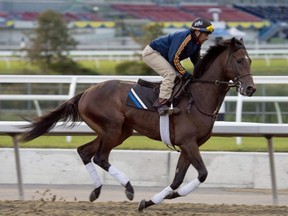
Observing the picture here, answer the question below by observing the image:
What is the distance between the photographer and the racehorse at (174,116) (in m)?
7.37

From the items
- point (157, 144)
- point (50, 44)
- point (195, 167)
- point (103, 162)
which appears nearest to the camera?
point (195, 167)

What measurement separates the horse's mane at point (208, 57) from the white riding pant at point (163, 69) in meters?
0.26

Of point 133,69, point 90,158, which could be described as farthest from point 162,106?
point 133,69

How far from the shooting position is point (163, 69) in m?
7.78

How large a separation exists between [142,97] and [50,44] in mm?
16637

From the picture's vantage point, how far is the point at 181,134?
744 centimetres

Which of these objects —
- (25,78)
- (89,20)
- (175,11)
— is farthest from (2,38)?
(25,78)

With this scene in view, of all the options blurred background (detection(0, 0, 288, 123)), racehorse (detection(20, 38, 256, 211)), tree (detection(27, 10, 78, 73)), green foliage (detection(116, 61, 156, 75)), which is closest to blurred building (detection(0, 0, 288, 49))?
blurred background (detection(0, 0, 288, 123))

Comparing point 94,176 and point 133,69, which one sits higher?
point 94,176

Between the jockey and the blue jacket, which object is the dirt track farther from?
the blue jacket

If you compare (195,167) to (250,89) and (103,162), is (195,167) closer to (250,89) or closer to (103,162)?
(250,89)

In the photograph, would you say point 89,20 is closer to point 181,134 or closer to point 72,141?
point 72,141

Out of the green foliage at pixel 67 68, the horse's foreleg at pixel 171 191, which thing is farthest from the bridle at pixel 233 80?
the green foliage at pixel 67 68

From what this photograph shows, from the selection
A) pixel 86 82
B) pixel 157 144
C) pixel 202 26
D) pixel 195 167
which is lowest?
pixel 157 144
